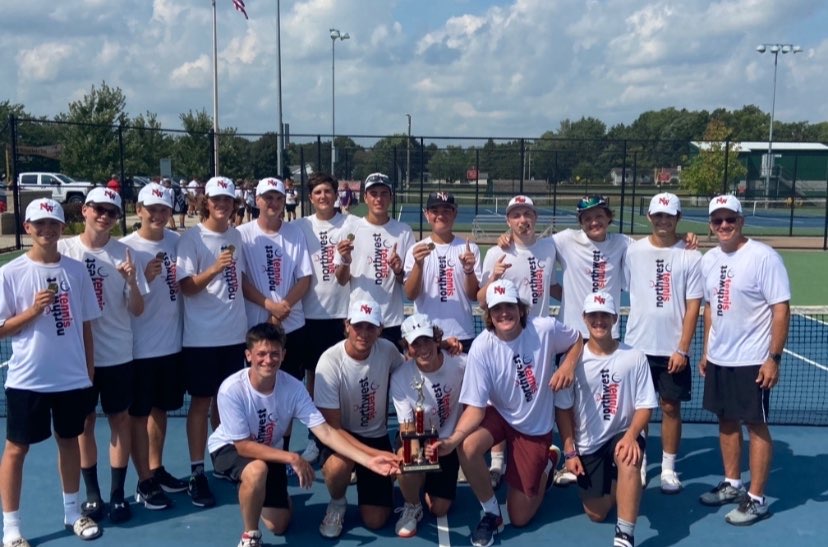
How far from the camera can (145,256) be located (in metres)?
4.81

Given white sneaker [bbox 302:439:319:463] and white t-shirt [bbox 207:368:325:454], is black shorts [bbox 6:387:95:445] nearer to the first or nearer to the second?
white t-shirt [bbox 207:368:325:454]

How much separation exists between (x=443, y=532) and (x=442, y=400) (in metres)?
0.81

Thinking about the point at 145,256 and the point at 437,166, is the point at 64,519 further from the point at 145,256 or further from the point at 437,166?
the point at 437,166

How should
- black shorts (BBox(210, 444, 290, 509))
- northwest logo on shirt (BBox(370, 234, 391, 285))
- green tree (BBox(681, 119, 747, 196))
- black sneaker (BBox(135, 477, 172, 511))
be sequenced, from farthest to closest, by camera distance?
green tree (BBox(681, 119, 747, 196)), northwest logo on shirt (BBox(370, 234, 391, 285)), black sneaker (BBox(135, 477, 172, 511)), black shorts (BBox(210, 444, 290, 509))

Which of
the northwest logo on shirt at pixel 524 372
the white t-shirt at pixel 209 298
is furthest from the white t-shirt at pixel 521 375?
the white t-shirt at pixel 209 298

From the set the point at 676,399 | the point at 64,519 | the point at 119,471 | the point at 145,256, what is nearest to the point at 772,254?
the point at 676,399

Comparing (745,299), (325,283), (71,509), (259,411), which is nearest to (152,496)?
(71,509)

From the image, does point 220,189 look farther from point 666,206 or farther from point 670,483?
point 670,483

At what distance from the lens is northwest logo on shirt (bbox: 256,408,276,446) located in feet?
14.9

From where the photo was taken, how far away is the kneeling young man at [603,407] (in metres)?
4.66

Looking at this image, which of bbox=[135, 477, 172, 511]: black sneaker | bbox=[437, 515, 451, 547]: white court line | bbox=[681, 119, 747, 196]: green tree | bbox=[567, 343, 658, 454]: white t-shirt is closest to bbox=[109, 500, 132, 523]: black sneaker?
bbox=[135, 477, 172, 511]: black sneaker

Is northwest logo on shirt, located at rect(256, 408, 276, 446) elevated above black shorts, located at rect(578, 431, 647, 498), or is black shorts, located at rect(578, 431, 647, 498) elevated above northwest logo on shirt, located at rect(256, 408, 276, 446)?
northwest logo on shirt, located at rect(256, 408, 276, 446)

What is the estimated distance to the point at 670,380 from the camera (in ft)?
17.3

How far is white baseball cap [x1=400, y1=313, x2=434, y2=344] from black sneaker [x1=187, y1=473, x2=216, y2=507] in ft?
5.85
